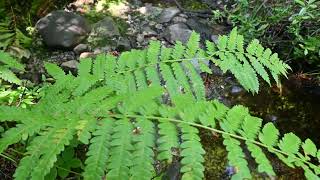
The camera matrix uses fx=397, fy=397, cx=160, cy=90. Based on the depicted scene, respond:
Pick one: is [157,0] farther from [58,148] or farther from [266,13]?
[58,148]

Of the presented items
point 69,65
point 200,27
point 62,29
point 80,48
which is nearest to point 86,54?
point 80,48

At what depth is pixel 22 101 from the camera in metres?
2.70

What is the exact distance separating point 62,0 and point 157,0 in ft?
4.42

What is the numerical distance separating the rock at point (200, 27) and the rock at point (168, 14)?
0.73 ft

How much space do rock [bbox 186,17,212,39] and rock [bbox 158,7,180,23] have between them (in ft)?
0.73

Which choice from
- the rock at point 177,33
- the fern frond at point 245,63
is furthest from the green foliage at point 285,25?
the fern frond at point 245,63

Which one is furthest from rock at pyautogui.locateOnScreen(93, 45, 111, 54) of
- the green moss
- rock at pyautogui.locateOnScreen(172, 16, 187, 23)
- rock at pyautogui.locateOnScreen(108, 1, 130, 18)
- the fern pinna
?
the fern pinna

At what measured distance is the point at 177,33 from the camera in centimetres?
482

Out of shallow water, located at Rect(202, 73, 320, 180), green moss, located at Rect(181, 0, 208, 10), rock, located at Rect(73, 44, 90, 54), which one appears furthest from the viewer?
green moss, located at Rect(181, 0, 208, 10)

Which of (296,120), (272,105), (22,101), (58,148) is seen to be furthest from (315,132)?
(58,148)

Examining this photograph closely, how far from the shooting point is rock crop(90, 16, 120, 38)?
4512 mm

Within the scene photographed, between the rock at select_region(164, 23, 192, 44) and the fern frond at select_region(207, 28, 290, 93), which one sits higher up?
the fern frond at select_region(207, 28, 290, 93)

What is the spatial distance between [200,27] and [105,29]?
1220 millimetres

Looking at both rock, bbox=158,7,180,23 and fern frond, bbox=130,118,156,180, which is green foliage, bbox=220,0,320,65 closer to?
rock, bbox=158,7,180,23
